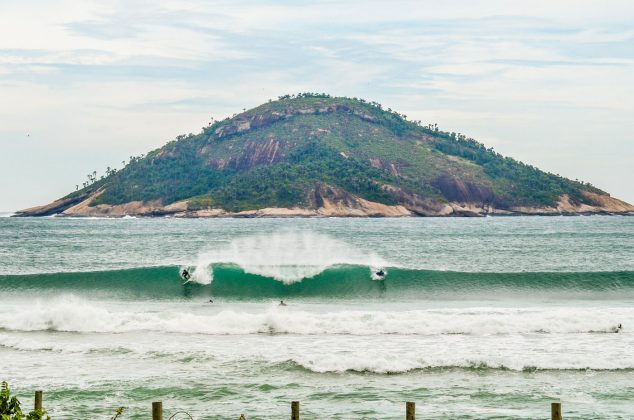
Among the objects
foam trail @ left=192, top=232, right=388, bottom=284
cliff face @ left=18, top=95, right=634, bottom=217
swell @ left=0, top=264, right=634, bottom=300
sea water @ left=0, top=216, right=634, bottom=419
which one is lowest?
sea water @ left=0, top=216, right=634, bottom=419

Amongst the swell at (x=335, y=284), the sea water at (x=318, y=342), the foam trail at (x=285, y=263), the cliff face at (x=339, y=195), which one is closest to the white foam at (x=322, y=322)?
the sea water at (x=318, y=342)

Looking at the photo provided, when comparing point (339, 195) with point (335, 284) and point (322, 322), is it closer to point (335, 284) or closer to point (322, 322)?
point (335, 284)

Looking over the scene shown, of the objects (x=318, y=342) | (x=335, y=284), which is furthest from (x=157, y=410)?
(x=335, y=284)

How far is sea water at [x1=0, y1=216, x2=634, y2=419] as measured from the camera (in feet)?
47.8

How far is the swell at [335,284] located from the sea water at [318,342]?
112 mm

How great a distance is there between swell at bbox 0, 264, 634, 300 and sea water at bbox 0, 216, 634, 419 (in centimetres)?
11

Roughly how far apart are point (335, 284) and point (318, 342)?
14006 millimetres

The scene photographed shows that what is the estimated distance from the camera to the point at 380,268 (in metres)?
37.0

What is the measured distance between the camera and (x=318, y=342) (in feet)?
65.4

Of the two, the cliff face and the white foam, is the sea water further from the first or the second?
the cliff face

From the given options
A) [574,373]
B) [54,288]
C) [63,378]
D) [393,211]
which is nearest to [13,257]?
[54,288]

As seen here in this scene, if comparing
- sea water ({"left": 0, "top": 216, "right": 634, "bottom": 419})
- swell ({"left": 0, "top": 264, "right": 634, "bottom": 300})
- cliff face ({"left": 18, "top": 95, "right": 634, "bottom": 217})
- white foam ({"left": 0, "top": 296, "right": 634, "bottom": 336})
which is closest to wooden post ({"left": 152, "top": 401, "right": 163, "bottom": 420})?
sea water ({"left": 0, "top": 216, "right": 634, "bottom": 419})

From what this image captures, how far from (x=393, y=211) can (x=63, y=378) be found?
15741 cm

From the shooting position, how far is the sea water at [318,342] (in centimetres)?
1457
